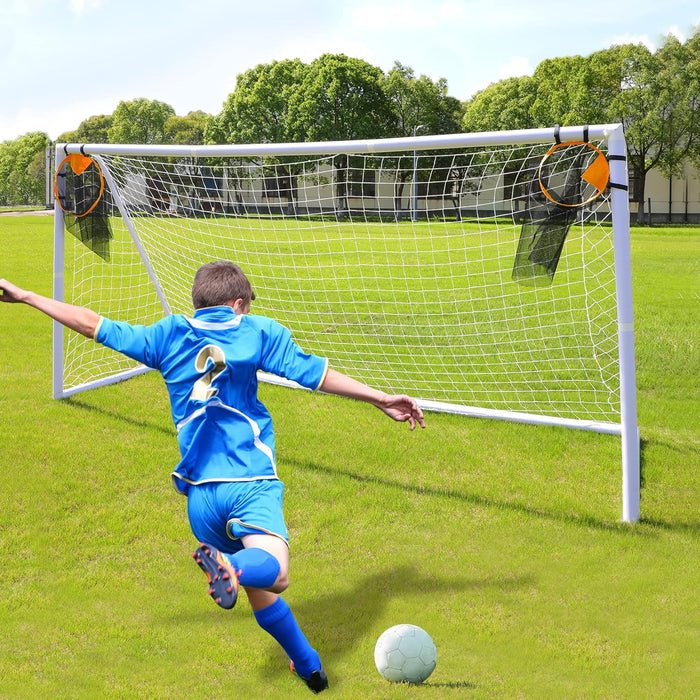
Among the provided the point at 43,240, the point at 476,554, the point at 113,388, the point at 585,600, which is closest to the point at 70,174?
the point at 113,388

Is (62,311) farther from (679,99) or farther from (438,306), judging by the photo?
(679,99)

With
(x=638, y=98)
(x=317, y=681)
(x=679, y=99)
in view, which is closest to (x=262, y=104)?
(x=638, y=98)

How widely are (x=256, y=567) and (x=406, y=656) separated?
0.91 m

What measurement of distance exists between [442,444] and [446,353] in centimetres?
331

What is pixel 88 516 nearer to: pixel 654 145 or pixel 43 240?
pixel 43 240

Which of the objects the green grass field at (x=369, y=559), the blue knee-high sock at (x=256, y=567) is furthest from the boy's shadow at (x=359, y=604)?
the blue knee-high sock at (x=256, y=567)

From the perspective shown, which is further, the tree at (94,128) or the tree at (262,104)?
the tree at (94,128)

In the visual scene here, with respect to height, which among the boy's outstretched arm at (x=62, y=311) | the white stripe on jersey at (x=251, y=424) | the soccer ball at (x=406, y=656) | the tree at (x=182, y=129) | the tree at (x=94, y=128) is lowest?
the soccer ball at (x=406, y=656)

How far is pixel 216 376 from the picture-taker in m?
3.29

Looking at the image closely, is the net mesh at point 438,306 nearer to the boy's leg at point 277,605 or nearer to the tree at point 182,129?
the boy's leg at point 277,605

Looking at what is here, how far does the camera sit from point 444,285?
1496 cm

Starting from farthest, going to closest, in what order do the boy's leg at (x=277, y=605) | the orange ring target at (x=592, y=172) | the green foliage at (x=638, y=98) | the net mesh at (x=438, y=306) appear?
the green foliage at (x=638, y=98), the net mesh at (x=438, y=306), the orange ring target at (x=592, y=172), the boy's leg at (x=277, y=605)

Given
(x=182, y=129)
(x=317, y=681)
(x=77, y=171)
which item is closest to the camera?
(x=317, y=681)

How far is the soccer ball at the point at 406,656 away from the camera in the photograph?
11.3 ft
